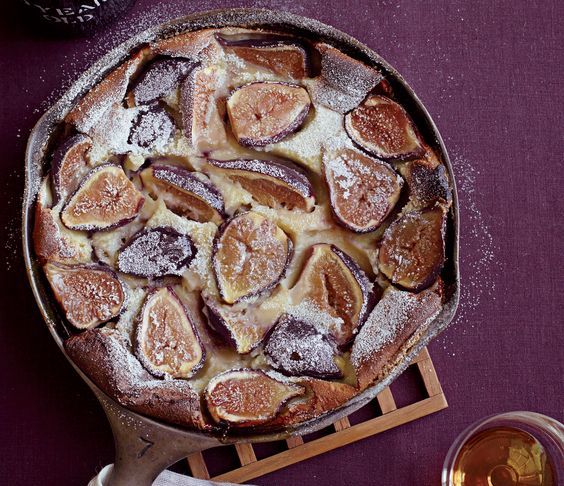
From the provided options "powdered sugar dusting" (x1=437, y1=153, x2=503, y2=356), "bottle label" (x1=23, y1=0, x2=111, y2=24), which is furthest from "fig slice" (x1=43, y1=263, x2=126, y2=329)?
"powdered sugar dusting" (x1=437, y1=153, x2=503, y2=356)

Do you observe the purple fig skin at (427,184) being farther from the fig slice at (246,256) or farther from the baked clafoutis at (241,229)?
the fig slice at (246,256)

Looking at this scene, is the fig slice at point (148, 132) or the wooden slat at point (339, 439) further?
the wooden slat at point (339, 439)

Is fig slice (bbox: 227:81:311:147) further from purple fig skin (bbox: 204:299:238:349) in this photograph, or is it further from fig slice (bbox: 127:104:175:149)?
purple fig skin (bbox: 204:299:238:349)

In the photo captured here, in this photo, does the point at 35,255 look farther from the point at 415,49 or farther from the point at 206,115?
the point at 415,49

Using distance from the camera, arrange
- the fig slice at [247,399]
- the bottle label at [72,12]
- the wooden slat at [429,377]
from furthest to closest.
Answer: the wooden slat at [429,377] < the bottle label at [72,12] < the fig slice at [247,399]

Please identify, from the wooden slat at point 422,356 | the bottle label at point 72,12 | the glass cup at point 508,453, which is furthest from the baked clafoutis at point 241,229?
the glass cup at point 508,453

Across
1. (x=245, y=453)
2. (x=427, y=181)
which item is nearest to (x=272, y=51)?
(x=427, y=181)

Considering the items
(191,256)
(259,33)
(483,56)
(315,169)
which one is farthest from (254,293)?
(483,56)

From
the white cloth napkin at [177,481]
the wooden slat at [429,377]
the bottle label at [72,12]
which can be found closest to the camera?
the bottle label at [72,12]
